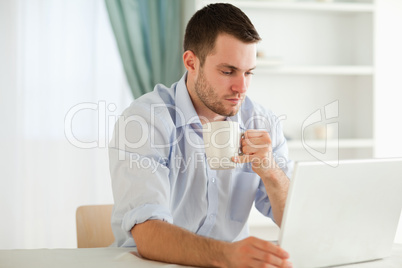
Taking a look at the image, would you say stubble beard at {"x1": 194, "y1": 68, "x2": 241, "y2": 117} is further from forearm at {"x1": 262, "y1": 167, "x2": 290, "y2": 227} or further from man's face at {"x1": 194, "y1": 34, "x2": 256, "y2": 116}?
forearm at {"x1": 262, "y1": 167, "x2": 290, "y2": 227}

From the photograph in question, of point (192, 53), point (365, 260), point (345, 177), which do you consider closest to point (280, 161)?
point (192, 53)

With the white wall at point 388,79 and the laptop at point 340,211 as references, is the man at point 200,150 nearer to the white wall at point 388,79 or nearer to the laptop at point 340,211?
the laptop at point 340,211

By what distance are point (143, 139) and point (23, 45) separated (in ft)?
6.18

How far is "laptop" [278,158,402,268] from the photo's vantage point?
0.93 m

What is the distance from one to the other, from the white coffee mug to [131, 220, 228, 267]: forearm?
0.25 metres

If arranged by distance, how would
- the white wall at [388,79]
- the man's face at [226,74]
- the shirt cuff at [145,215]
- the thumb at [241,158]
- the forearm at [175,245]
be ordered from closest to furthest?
the forearm at [175,245] → the shirt cuff at [145,215] → the thumb at [241,158] → the man's face at [226,74] → the white wall at [388,79]

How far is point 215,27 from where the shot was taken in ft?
5.19

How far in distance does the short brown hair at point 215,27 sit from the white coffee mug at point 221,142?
1.22 feet

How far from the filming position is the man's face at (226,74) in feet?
4.99

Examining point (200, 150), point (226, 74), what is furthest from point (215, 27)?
point (200, 150)

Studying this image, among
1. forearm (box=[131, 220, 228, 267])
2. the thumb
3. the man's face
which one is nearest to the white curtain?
the man's face

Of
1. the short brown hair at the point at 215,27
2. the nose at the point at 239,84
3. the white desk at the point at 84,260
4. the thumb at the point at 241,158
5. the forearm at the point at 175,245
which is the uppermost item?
the short brown hair at the point at 215,27

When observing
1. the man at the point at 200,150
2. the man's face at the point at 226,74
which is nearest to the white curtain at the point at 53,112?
the man at the point at 200,150

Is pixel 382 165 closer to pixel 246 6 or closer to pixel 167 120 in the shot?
pixel 167 120
